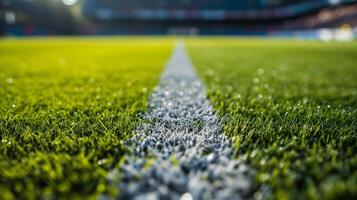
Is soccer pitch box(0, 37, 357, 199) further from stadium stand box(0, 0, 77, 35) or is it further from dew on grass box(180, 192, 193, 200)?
stadium stand box(0, 0, 77, 35)

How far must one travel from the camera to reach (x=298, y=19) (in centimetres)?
3981

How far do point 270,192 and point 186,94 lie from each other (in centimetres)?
137

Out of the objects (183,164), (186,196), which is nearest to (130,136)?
(183,164)

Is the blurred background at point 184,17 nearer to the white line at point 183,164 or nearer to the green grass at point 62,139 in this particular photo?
the green grass at point 62,139

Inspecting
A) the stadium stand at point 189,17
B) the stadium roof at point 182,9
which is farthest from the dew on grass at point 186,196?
the stadium roof at point 182,9

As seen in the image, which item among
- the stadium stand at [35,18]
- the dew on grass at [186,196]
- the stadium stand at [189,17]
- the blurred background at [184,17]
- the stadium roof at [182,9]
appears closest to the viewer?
the dew on grass at [186,196]

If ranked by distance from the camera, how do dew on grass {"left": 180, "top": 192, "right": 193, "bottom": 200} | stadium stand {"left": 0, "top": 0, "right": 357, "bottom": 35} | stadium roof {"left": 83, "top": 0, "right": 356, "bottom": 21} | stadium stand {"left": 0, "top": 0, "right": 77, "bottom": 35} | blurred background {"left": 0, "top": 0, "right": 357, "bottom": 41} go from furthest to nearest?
stadium roof {"left": 83, "top": 0, "right": 356, "bottom": 21} < stadium stand {"left": 0, "top": 0, "right": 357, "bottom": 35} < blurred background {"left": 0, "top": 0, "right": 357, "bottom": 41} < stadium stand {"left": 0, "top": 0, "right": 77, "bottom": 35} < dew on grass {"left": 180, "top": 192, "right": 193, "bottom": 200}

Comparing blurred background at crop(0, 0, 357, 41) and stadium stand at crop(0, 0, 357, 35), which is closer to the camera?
blurred background at crop(0, 0, 357, 41)

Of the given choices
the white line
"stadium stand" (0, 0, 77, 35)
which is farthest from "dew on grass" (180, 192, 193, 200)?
"stadium stand" (0, 0, 77, 35)

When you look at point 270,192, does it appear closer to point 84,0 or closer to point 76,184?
point 76,184

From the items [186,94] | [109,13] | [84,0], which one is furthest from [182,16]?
[186,94]

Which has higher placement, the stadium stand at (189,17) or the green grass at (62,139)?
the stadium stand at (189,17)

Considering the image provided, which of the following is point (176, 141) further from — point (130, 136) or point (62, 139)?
point (62, 139)

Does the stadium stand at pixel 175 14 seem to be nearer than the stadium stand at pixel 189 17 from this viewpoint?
No
